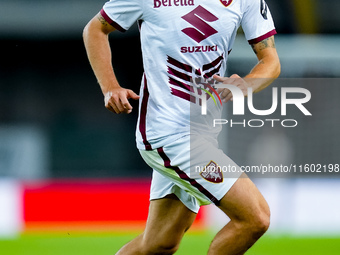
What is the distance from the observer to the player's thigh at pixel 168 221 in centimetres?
294

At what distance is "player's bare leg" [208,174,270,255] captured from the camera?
253 cm

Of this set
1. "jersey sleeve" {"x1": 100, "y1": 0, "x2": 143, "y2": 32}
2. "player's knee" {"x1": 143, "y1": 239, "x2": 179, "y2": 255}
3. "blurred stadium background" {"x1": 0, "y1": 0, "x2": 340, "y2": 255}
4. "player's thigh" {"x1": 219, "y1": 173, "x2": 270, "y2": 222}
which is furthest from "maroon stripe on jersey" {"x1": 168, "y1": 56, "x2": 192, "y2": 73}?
"blurred stadium background" {"x1": 0, "y1": 0, "x2": 340, "y2": 255}

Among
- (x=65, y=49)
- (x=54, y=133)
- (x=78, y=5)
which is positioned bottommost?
(x=54, y=133)

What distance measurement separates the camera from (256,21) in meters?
2.84

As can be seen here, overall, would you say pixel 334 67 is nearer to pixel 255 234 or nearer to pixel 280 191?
pixel 280 191

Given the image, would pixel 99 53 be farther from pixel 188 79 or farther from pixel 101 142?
pixel 101 142

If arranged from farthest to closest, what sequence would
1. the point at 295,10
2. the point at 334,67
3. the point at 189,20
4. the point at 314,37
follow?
the point at 295,10, the point at 314,37, the point at 334,67, the point at 189,20

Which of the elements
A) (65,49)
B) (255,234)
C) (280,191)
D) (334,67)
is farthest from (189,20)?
(65,49)

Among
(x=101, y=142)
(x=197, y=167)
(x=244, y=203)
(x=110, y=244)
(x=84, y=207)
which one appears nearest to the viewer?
(x=244, y=203)

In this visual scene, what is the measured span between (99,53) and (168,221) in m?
0.77

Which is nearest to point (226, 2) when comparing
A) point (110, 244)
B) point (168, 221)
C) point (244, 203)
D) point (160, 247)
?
point (244, 203)

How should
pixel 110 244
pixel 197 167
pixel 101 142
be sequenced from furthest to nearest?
pixel 101 142
pixel 110 244
pixel 197 167

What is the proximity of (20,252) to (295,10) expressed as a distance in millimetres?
5746

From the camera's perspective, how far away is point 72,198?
20.0 ft
